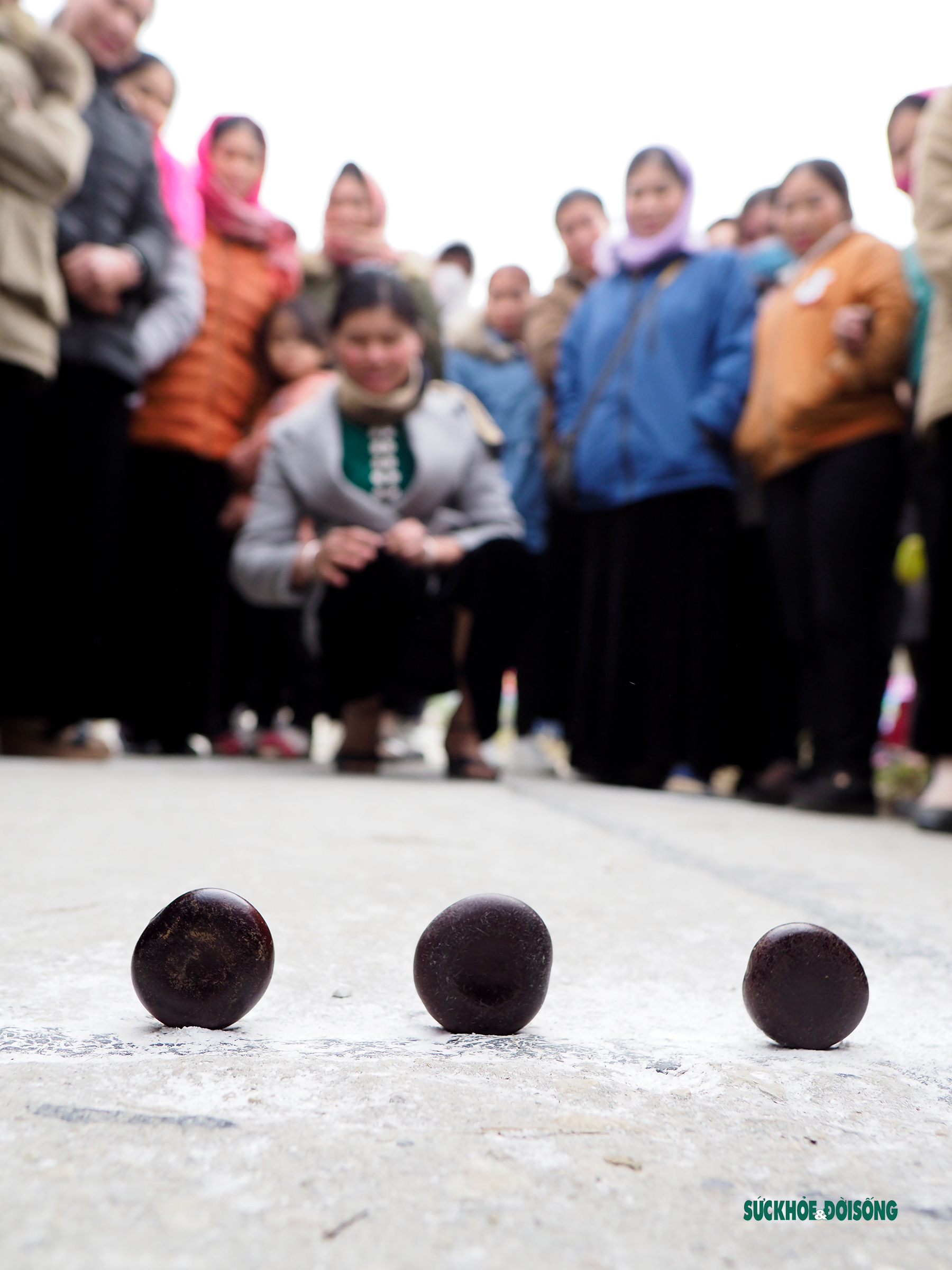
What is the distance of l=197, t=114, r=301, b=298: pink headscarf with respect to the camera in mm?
3863

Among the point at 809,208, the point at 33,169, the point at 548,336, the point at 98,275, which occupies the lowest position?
the point at 98,275

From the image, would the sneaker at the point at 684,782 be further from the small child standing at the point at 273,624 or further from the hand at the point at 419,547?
the small child standing at the point at 273,624

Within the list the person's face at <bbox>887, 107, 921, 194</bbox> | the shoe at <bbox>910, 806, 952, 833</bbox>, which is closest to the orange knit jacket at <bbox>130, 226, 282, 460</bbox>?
the person's face at <bbox>887, 107, 921, 194</bbox>

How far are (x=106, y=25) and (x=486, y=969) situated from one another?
10.8 feet

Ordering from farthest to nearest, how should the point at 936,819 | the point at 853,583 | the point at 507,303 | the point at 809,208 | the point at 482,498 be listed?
the point at 507,303
the point at 482,498
the point at 809,208
the point at 853,583
the point at 936,819

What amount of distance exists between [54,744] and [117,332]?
3.52 ft

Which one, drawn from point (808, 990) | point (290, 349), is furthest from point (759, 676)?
point (808, 990)

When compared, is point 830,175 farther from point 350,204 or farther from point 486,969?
point 486,969

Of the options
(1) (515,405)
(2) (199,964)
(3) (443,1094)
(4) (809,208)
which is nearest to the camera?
(3) (443,1094)

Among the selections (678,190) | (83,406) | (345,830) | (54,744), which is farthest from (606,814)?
(678,190)

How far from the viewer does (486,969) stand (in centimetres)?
79

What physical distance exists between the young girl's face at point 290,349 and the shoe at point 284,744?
4.00 feet

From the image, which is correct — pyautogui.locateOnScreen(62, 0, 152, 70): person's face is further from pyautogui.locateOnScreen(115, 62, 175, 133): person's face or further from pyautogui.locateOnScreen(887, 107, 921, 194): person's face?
pyautogui.locateOnScreen(887, 107, 921, 194): person's face

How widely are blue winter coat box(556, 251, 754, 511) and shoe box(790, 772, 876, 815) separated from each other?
3.26ft
